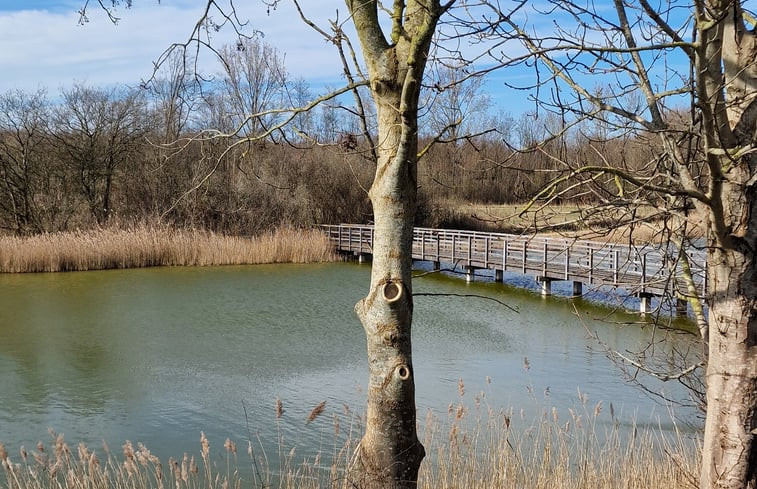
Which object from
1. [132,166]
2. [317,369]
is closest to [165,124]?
[132,166]

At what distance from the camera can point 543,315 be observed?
48.8 ft

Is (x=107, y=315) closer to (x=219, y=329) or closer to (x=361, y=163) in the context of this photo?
(x=219, y=329)

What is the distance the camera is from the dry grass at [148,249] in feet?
65.1

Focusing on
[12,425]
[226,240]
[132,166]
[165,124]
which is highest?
[165,124]

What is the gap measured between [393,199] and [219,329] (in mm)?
10897

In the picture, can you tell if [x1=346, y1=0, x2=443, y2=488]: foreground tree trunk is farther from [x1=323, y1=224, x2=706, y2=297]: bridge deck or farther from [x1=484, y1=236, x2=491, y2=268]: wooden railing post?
[x1=484, y1=236, x2=491, y2=268]: wooden railing post

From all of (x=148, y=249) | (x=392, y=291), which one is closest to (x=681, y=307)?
(x=392, y=291)

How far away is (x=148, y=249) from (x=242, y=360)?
37.8 ft

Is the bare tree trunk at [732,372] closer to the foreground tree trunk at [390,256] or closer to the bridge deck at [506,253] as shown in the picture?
the foreground tree trunk at [390,256]

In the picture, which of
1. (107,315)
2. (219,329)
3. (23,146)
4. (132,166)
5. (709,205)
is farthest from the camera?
(132,166)

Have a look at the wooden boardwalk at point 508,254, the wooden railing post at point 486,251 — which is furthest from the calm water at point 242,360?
the wooden railing post at point 486,251

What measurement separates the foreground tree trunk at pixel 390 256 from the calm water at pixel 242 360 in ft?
8.41

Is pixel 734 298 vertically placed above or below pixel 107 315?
above

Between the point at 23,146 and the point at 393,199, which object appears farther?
the point at 23,146
